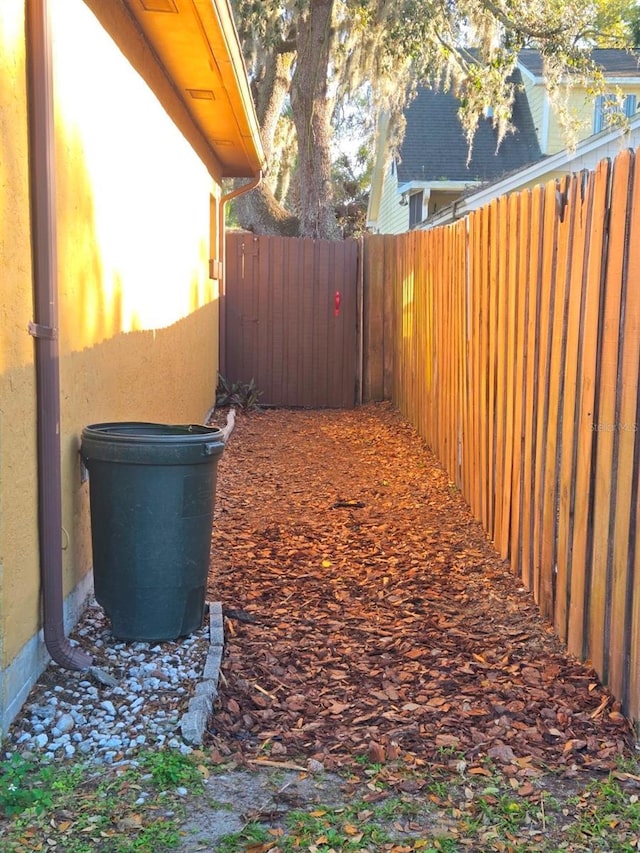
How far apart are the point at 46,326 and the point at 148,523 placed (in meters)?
0.97

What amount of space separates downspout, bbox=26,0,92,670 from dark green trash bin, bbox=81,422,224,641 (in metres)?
0.29

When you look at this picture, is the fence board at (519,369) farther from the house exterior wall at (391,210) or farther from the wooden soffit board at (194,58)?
the house exterior wall at (391,210)

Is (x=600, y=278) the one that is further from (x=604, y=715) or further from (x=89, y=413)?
(x=89, y=413)

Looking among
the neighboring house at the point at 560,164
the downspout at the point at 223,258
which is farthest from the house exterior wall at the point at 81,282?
the neighboring house at the point at 560,164

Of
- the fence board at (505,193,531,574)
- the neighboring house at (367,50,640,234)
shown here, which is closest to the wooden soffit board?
the fence board at (505,193,531,574)

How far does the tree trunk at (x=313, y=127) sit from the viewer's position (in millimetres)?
13688

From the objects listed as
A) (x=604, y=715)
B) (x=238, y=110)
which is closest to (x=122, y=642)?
(x=604, y=715)

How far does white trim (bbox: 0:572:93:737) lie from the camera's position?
9.84 ft

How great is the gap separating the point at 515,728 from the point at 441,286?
15.8ft

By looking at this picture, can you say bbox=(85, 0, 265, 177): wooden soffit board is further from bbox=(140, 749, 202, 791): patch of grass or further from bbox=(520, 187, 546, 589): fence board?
→ bbox=(140, 749, 202, 791): patch of grass

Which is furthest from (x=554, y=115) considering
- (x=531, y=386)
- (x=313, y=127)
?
(x=531, y=386)

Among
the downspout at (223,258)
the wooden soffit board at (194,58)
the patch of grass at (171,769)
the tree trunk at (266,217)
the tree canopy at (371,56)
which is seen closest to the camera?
the patch of grass at (171,769)

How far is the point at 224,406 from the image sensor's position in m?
11.5

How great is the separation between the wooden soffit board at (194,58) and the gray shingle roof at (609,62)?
13118 mm
